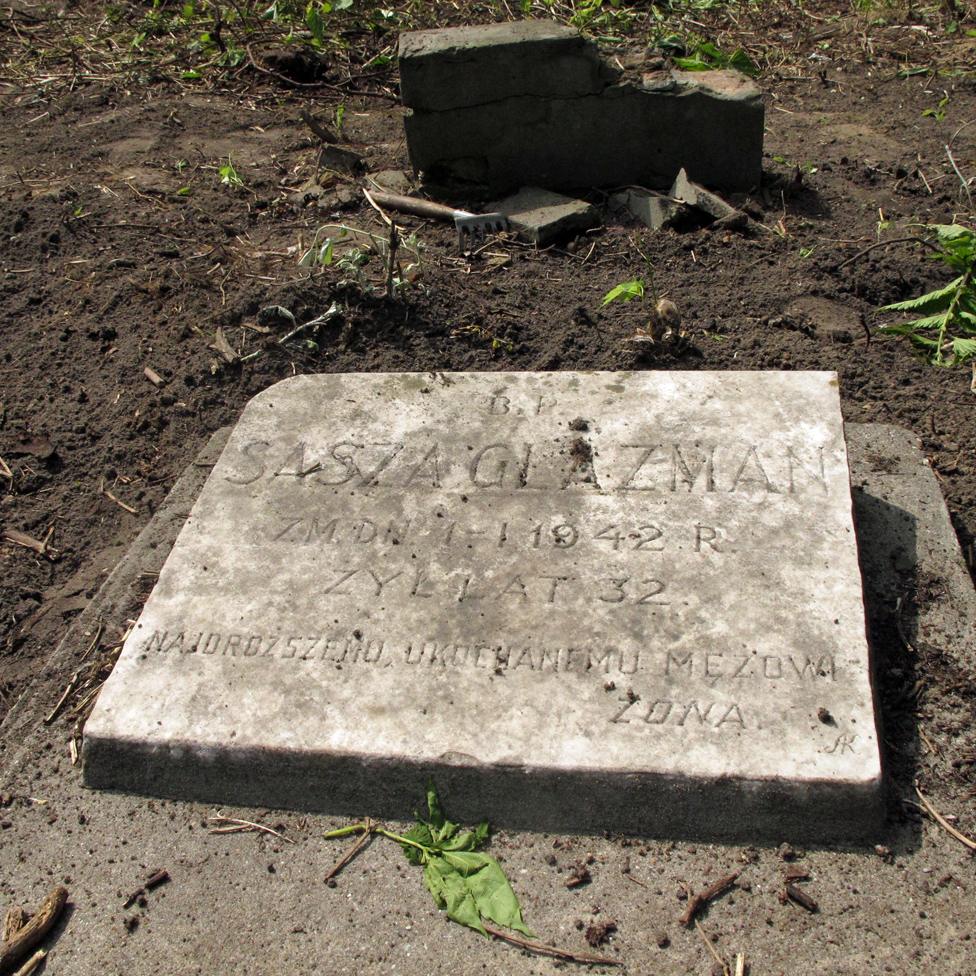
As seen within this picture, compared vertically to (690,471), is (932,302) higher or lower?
lower

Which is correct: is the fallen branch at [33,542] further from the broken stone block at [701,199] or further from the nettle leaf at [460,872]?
the broken stone block at [701,199]

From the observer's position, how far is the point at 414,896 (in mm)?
2439

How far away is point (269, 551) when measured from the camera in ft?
9.68

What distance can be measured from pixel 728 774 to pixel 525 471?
1.07m

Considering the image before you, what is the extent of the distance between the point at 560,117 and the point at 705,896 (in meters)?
3.90

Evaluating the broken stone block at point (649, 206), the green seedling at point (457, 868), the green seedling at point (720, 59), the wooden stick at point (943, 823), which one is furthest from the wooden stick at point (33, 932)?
Answer: the green seedling at point (720, 59)

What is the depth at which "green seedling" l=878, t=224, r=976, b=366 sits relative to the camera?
4176 millimetres

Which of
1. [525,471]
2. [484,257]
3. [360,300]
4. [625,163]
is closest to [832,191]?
[625,163]

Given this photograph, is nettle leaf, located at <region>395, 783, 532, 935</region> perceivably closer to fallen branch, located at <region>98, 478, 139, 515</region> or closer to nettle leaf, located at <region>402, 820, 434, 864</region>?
nettle leaf, located at <region>402, 820, 434, 864</region>

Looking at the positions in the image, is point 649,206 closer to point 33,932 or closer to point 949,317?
point 949,317

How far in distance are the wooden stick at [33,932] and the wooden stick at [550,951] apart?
100 cm

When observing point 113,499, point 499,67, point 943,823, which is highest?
point 499,67

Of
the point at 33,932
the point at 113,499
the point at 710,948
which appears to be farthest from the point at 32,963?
the point at 113,499

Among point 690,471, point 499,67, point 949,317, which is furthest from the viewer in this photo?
point 499,67
